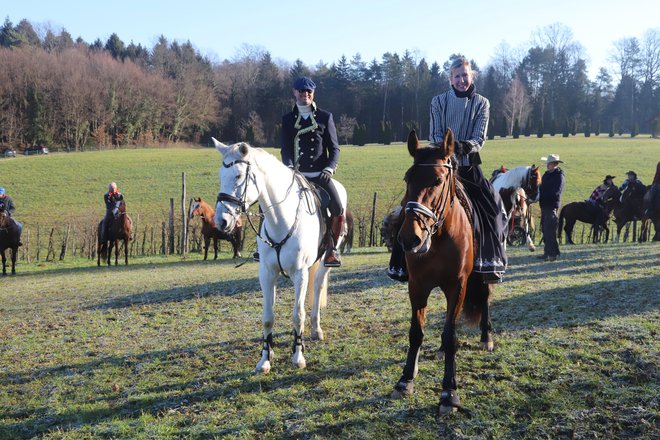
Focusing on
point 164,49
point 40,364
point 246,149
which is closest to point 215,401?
point 246,149

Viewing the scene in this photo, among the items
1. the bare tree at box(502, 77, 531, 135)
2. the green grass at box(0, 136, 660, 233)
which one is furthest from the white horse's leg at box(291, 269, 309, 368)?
the bare tree at box(502, 77, 531, 135)

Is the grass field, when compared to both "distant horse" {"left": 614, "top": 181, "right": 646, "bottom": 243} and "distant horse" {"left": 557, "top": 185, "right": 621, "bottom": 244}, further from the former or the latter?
"distant horse" {"left": 557, "top": 185, "right": 621, "bottom": 244}

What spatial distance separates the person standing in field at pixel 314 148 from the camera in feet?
19.9

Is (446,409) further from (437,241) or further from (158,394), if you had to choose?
(158,394)

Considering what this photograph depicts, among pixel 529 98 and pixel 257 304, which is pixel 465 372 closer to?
pixel 257 304

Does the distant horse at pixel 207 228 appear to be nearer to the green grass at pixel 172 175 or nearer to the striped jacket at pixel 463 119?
the green grass at pixel 172 175

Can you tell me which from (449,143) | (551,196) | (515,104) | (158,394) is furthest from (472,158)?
(515,104)

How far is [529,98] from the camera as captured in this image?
8481 cm

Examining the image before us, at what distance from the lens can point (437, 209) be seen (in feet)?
12.3

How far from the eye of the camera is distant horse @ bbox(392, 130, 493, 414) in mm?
3570

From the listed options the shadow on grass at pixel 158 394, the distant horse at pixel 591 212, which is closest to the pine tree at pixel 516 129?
the distant horse at pixel 591 212

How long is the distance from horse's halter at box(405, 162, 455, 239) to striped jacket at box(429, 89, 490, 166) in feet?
3.23

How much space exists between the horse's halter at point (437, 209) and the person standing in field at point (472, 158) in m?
0.73

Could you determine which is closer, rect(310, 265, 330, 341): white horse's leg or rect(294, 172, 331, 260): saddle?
rect(294, 172, 331, 260): saddle
